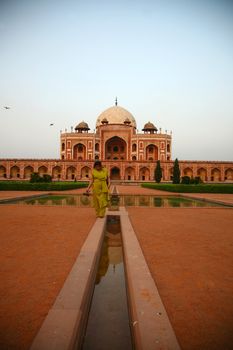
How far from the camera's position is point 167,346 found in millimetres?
1520

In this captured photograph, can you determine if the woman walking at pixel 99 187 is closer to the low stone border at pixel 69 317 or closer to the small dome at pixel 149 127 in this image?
the low stone border at pixel 69 317

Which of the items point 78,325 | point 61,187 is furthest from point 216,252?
point 61,187

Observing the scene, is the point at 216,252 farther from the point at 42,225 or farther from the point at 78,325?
the point at 42,225

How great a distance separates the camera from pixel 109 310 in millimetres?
2318

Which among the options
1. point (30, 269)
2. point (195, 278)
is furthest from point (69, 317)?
point (195, 278)

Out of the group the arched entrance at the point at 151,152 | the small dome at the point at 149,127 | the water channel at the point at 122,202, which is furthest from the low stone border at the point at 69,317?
the small dome at the point at 149,127

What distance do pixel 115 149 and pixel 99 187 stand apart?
37573 mm

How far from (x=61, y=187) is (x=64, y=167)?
18.3m

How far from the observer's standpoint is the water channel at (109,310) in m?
1.85

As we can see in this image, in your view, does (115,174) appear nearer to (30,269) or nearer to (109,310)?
(30,269)

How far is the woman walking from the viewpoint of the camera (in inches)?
234

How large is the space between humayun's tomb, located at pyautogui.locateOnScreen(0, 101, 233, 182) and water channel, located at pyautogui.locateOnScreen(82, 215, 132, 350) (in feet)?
101

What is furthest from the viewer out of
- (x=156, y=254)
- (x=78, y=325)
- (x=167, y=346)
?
(x=156, y=254)

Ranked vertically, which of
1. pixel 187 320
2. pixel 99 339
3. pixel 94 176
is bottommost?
pixel 99 339
